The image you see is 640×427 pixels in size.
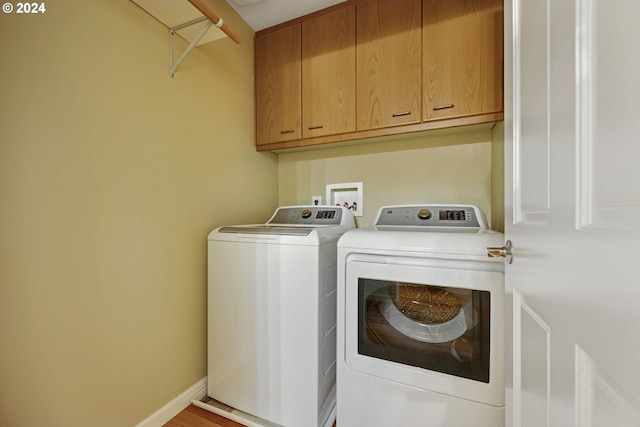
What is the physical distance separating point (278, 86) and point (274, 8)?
46 cm

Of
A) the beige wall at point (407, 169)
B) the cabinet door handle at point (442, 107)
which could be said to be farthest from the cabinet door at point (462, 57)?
the beige wall at point (407, 169)

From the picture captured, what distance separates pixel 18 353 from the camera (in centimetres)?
82

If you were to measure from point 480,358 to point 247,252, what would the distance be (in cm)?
110

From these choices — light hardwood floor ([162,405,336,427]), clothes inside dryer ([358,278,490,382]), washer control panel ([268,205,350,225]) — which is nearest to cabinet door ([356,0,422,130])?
washer control panel ([268,205,350,225])

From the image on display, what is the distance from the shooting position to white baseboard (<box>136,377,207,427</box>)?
1187 millimetres

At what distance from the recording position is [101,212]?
1016mm

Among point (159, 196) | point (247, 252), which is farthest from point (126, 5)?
point (247, 252)

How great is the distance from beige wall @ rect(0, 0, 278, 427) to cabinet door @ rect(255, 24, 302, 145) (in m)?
0.38

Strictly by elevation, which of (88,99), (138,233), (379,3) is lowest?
(138,233)

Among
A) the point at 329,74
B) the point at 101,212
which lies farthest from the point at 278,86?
the point at 101,212

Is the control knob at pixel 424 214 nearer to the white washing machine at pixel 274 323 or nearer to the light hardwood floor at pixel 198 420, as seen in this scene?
the white washing machine at pixel 274 323

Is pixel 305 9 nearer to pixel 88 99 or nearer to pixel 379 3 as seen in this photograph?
pixel 379 3

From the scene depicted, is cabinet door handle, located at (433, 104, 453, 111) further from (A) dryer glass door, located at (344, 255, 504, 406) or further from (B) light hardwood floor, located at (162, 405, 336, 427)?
(B) light hardwood floor, located at (162, 405, 336, 427)

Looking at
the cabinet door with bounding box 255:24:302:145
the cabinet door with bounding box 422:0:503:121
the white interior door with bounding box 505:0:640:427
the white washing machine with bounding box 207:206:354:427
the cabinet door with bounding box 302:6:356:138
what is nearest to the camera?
the white interior door with bounding box 505:0:640:427
